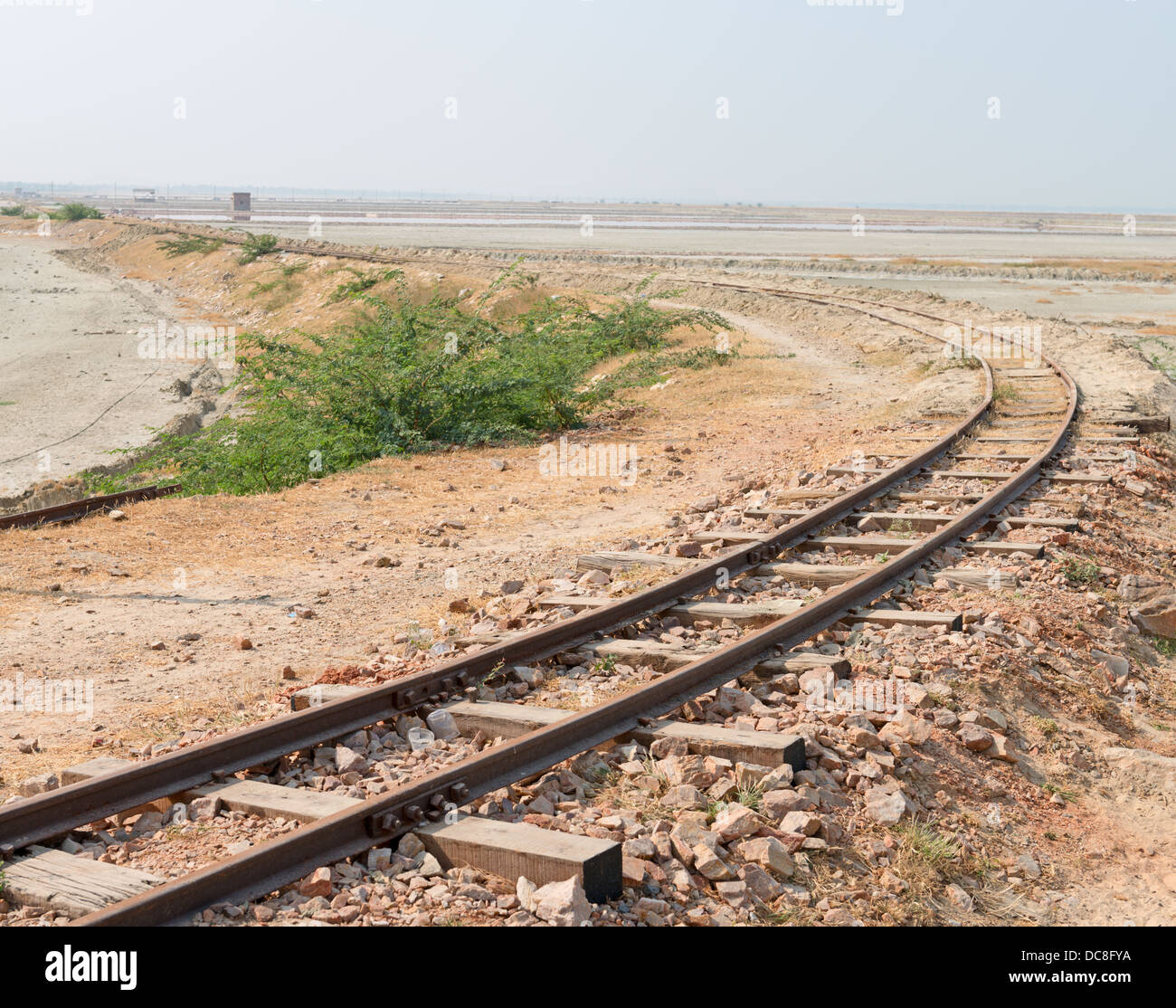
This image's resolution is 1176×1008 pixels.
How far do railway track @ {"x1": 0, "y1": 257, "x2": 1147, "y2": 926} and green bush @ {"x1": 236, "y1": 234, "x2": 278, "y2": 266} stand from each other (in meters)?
47.2


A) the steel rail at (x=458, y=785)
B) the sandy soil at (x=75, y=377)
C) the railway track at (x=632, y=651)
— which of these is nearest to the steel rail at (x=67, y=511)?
the sandy soil at (x=75, y=377)

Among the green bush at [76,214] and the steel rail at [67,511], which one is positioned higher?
the green bush at [76,214]

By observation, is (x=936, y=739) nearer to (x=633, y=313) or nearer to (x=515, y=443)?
(x=515, y=443)

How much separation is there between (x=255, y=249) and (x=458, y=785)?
55676mm

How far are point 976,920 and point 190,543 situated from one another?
25.9 feet

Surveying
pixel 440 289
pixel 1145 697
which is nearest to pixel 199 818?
pixel 1145 697

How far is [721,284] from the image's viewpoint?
40.2 metres

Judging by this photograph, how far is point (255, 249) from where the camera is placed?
57125mm

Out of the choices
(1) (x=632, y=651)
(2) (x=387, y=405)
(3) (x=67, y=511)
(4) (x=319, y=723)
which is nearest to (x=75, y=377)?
(2) (x=387, y=405)

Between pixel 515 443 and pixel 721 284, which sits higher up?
pixel 721 284

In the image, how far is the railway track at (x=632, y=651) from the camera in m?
4.73

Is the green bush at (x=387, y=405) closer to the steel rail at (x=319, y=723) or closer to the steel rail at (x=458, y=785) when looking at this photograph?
the steel rail at (x=319, y=723)

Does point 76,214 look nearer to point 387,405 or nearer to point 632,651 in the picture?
point 387,405
